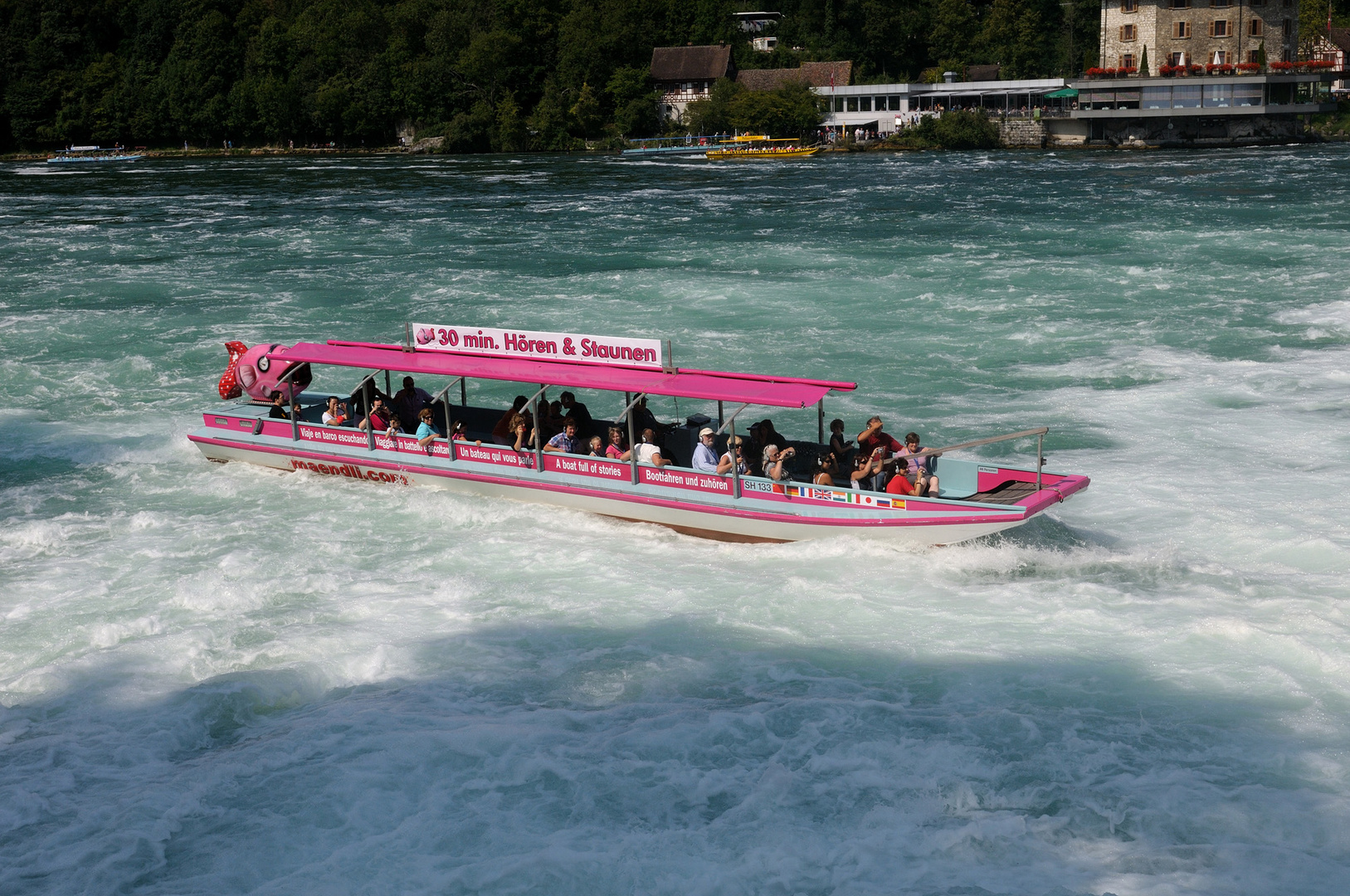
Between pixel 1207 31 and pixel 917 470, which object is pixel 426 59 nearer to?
pixel 1207 31

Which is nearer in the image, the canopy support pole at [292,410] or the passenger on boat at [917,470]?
the passenger on boat at [917,470]

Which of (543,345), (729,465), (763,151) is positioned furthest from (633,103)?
(729,465)

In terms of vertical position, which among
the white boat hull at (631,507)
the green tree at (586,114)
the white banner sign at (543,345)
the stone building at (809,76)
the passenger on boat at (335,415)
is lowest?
the white boat hull at (631,507)

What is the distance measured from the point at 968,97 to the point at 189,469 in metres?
86.5

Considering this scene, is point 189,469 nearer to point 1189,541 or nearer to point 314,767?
point 314,767

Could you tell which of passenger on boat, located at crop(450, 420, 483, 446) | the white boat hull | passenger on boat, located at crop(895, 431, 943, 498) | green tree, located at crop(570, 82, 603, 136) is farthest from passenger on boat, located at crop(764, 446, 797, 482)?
green tree, located at crop(570, 82, 603, 136)

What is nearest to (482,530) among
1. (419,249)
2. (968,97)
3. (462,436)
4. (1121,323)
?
(462,436)

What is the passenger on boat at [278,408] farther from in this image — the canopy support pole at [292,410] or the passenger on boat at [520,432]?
the passenger on boat at [520,432]

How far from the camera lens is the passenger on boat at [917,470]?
15602 mm

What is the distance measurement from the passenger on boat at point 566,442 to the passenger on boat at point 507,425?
0.95 m

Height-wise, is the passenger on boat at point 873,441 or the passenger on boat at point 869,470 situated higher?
the passenger on boat at point 873,441

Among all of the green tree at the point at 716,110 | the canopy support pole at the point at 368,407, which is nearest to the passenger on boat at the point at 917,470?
the canopy support pole at the point at 368,407

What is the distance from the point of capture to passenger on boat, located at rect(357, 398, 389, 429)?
1906 centimetres

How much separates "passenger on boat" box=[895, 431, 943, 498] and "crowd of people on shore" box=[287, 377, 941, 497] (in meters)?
0.01
